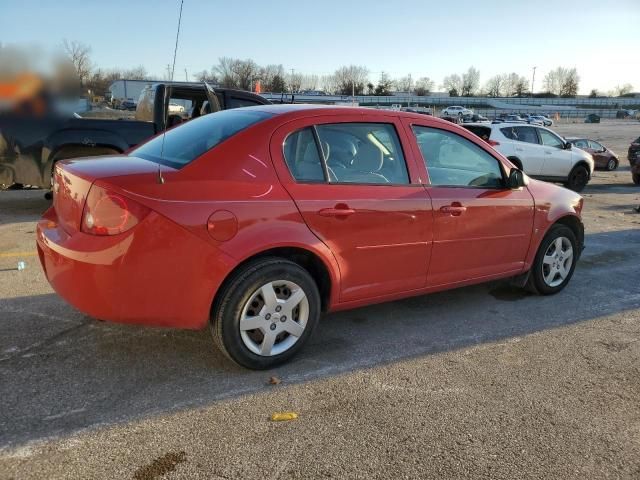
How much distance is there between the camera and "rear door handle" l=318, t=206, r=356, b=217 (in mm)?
3318

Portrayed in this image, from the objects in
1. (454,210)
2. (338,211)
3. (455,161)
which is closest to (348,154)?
(338,211)

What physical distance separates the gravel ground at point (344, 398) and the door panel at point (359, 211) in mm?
519

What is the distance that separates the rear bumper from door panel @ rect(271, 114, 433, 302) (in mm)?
719

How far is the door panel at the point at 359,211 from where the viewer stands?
331cm

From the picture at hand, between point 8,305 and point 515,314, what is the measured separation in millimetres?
4218

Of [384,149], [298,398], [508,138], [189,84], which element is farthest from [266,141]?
[508,138]

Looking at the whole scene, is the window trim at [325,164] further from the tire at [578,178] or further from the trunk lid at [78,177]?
the tire at [578,178]

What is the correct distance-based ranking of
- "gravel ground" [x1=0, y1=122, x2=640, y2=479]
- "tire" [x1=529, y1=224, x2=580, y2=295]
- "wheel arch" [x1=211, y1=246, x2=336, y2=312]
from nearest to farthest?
"gravel ground" [x1=0, y1=122, x2=640, y2=479]
"wheel arch" [x1=211, y1=246, x2=336, y2=312]
"tire" [x1=529, y1=224, x2=580, y2=295]

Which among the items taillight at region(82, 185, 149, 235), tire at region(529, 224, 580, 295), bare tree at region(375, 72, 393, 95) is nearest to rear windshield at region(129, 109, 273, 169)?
taillight at region(82, 185, 149, 235)

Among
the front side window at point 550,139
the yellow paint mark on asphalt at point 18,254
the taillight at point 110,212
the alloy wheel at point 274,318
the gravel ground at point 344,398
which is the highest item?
the front side window at point 550,139

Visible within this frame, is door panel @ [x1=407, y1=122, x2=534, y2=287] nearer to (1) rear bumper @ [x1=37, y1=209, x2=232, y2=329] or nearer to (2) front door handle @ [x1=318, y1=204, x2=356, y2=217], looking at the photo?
(2) front door handle @ [x1=318, y1=204, x2=356, y2=217]

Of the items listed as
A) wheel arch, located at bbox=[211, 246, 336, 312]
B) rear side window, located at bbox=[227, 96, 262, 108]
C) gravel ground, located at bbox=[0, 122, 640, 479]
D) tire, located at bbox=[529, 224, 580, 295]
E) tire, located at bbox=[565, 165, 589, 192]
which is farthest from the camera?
tire, located at bbox=[565, 165, 589, 192]

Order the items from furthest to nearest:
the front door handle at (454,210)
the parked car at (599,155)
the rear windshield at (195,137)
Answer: the parked car at (599,155) < the front door handle at (454,210) < the rear windshield at (195,137)

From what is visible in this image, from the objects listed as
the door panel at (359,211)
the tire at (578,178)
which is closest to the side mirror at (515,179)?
the door panel at (359,211)
